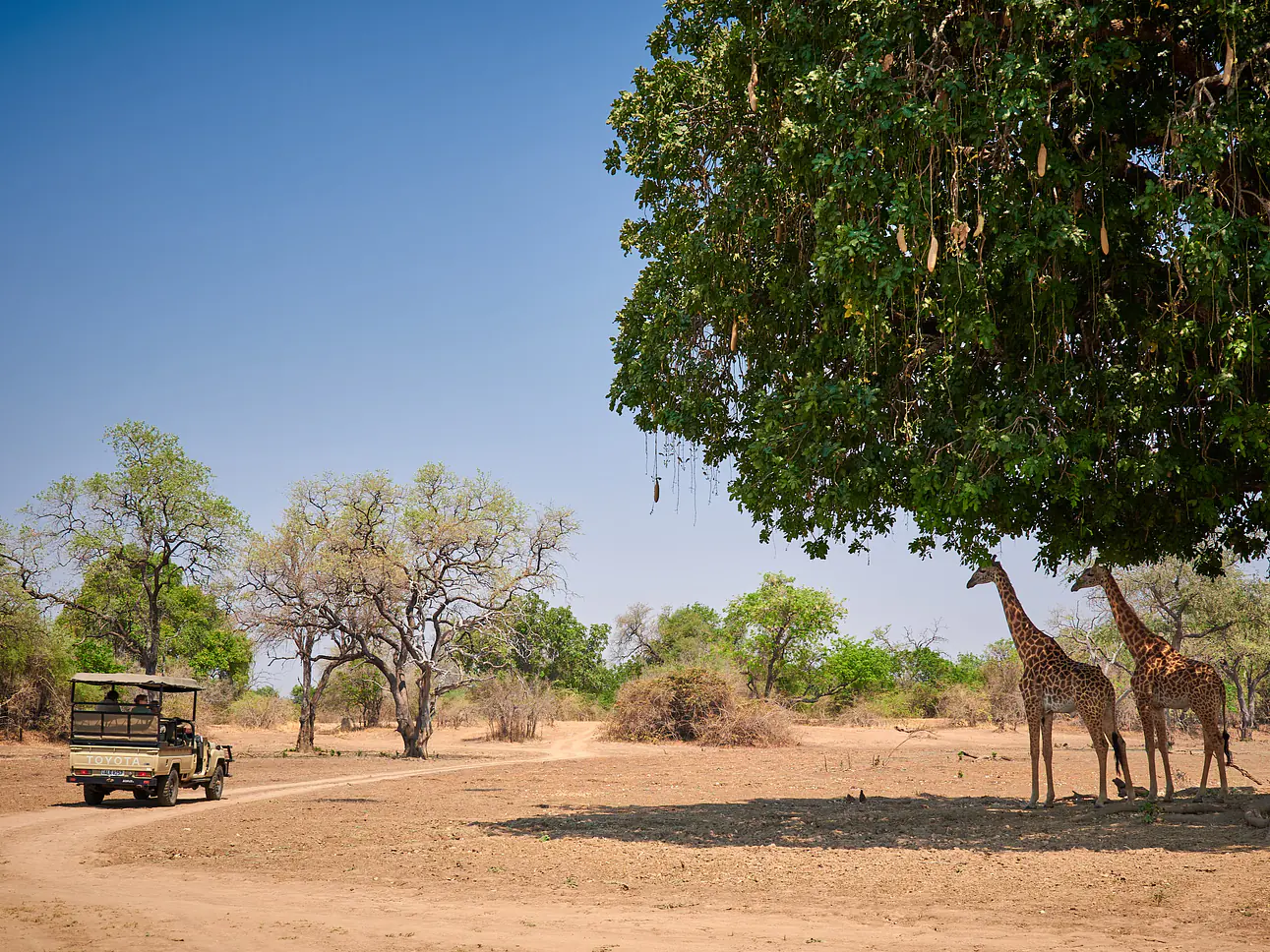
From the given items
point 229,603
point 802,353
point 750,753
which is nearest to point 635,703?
point 750,753

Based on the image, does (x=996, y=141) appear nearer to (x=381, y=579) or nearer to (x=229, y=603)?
(x=381, y=579)

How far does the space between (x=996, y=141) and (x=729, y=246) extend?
360cm

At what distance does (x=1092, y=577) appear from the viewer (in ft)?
51.9


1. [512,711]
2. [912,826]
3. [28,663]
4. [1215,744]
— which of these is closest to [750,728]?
[512,711]

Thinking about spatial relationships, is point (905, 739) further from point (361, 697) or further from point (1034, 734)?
point (361, 697)

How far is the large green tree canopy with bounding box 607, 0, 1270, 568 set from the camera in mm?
10125

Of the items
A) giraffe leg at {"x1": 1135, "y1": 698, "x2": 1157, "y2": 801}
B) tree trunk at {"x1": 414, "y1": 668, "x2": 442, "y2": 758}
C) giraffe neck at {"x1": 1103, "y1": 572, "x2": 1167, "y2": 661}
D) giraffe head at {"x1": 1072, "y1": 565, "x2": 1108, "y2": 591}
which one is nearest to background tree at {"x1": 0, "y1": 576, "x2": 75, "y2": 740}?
tree trunk at {"x1": 414, "y1": 668, "x2": 442, "y2": 758}

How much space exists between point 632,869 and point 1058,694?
25.0ft

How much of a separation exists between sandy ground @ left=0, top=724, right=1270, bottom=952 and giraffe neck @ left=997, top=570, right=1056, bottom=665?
2377mm

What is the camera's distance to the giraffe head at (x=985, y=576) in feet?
54.8

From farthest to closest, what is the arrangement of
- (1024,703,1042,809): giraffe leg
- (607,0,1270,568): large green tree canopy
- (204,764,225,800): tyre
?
(204,764,225,800): tyre, (1024,703,1042,809): giraffe leg, (607,0,1270,568): large green tree canopy

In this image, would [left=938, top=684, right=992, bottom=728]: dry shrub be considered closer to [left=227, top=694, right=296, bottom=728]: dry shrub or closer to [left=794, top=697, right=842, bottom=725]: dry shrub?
[left=794, top=697, right=842, bottom=725]: dry shrub

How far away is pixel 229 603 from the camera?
34.1 meters

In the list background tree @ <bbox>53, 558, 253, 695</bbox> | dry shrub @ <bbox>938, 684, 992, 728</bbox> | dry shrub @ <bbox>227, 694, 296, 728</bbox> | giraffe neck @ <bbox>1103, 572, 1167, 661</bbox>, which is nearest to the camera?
giraffe neck @ <bbox>1103, 572, 1167, 661</bbox>
